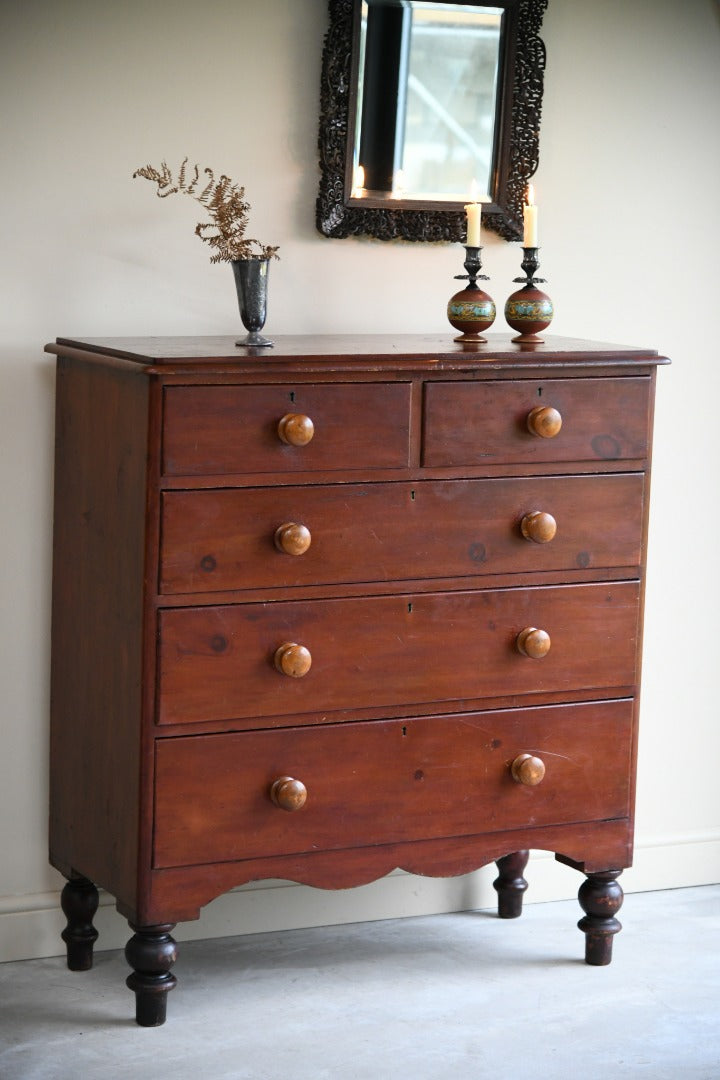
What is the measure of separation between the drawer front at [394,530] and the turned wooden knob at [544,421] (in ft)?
0.29

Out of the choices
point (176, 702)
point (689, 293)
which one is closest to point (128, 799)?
point (176, 702)

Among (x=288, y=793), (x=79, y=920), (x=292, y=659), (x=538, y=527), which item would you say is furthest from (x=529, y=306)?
(x=79, y=920)

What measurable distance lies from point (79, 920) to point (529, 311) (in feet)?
4.61

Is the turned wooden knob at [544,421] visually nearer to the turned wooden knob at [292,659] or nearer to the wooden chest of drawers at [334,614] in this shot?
the wooden chest of drawers at [334,614]

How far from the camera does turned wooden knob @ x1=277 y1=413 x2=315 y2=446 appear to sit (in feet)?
7.89

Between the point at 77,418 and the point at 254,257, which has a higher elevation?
the point at 254,257

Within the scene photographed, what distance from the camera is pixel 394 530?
99.7 inches

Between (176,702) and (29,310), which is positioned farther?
(29,310)

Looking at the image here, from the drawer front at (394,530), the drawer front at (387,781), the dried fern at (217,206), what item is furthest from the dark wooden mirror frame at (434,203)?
the drawer front at (387,781)

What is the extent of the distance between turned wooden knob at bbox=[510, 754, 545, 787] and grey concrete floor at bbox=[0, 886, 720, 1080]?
418mm

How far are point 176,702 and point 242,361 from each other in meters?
0.56

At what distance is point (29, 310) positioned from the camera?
275 centimetres

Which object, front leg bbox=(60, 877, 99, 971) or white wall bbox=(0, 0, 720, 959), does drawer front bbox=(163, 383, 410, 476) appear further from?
front leg bbox=(60, 877, 99, 971)

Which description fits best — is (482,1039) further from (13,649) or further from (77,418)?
(77,418)
